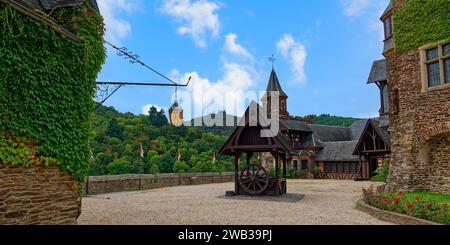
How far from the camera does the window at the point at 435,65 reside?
11719 millimetres

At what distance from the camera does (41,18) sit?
19.4 feet

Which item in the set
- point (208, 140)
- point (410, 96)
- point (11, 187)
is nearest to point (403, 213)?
point (410, 96)

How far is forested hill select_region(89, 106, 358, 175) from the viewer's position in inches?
1159

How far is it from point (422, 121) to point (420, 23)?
4023 millimetres

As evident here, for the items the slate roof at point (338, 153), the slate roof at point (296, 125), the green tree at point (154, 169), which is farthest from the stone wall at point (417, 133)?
the slate roof at point (296, 125)

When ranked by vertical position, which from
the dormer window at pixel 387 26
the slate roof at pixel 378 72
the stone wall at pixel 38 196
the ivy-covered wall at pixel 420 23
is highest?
the dormer window at pixel 387 26

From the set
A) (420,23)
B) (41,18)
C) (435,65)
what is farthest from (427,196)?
(41,18)

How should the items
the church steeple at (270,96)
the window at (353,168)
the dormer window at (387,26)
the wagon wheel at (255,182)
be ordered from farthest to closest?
the church steeple at (270,96) < the window at (353,168) < the dormer window at (387,26) < the wagon wheel at (255,182)

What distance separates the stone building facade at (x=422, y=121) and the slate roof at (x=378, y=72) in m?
12.8

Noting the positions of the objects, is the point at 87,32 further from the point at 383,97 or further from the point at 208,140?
the point at 208,140

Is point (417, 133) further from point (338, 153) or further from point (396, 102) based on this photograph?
point (338, 153)

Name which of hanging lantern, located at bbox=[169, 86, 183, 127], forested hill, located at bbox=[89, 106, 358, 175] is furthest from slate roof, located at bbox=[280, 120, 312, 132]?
hanging lantern, located at bbox=[169, 86, 183, 127]

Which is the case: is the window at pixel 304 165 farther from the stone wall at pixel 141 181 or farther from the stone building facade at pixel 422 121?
the stone building facade at pixel 422 121
